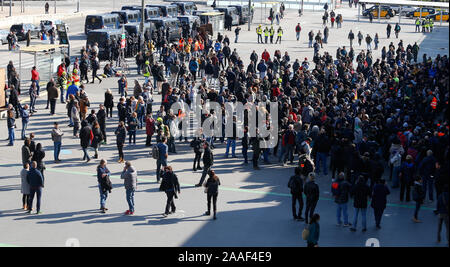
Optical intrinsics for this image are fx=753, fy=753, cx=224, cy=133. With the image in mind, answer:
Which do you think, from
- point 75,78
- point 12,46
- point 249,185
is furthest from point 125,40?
point 249,185

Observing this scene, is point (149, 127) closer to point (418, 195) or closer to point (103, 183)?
point (103, 183)

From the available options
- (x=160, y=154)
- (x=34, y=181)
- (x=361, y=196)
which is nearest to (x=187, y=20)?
(x=160, y=154)

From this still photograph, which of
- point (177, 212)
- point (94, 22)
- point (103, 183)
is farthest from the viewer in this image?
point (94, 22)

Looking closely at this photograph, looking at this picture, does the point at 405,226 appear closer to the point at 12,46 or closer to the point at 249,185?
the point at 249,185

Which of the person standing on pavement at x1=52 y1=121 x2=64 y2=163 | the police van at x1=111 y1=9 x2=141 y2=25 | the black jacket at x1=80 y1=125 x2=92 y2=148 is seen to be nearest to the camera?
the person standing on pavement at x1=52 y1=121 x2=64 y2=163

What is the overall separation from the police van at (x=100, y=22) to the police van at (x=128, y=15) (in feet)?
4.04

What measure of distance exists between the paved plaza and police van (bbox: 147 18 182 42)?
2692 centimetres

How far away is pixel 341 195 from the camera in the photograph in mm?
18172

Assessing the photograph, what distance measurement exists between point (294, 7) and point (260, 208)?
7458cm

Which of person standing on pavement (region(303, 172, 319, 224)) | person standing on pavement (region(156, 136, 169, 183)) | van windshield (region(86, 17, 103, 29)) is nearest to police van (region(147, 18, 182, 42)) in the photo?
van windshield (region(86, 17, 103, 29))

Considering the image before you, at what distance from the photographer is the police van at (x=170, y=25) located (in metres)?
53.1

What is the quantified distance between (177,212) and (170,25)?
35.9 meters

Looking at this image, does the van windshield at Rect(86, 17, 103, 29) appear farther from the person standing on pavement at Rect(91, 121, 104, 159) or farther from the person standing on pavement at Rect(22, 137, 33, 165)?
the person standing on pavement at Rect(22, 137, 33, 165)

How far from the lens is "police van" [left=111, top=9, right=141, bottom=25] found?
5678 cm
